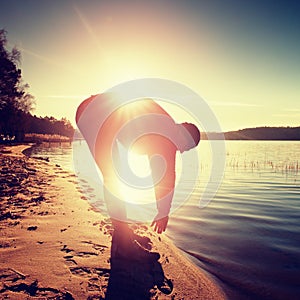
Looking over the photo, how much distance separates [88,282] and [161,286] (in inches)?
33.7

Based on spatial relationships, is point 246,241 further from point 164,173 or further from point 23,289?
point 23,289

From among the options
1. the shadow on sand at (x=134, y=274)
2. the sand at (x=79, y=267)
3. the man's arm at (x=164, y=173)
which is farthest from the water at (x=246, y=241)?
the man's arm at (x=164, y=173)

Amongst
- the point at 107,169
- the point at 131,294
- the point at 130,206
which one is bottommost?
the point at 130,206

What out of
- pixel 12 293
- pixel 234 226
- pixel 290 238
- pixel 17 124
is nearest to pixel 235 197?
pixel 234 226

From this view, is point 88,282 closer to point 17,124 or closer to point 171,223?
point 171,223

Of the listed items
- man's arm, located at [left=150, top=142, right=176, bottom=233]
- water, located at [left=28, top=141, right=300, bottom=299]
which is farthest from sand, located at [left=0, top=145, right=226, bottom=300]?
man's arm, located at [left=150, top=142, right=176, bottom=233]

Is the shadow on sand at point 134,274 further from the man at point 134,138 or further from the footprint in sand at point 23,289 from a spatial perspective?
the footprint in sand at point 23,289

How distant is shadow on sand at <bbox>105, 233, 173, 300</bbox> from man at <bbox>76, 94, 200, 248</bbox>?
303 mm

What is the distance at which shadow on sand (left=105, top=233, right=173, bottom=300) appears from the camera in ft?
8.69

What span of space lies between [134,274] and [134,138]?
1.64 meters

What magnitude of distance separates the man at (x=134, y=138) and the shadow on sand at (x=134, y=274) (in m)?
0.30

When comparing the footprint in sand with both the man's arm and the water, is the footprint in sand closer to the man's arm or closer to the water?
the man's arm

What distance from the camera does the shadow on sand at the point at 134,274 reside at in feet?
8.69

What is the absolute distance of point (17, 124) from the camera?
39469mm
